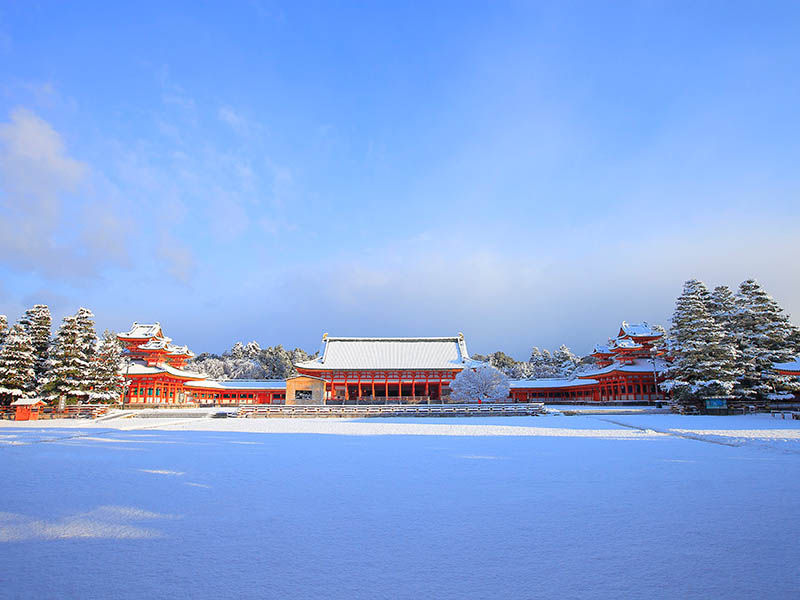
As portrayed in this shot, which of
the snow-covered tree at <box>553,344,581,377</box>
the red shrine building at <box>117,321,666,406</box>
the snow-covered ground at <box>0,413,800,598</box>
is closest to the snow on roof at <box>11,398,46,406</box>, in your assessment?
the red shrine building at <box>117,321,666,406</box>

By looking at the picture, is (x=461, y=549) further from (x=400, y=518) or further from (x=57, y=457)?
(x=57, y=457)

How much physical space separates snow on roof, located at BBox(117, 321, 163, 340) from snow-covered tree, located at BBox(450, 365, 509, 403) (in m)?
30.6

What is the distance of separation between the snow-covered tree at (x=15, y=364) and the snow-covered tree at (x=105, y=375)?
11.3 ft

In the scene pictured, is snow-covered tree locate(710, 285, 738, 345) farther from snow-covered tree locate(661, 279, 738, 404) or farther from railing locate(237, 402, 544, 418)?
railing locate(237, 402, 544, 418)

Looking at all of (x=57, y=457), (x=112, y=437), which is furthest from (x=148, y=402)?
(x=57, y=457)

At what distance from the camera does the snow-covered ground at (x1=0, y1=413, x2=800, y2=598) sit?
409 cm

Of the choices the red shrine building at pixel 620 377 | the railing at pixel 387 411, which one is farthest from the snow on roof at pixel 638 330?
the railing at pixel 387 411

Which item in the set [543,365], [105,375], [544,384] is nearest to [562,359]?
[543,365]

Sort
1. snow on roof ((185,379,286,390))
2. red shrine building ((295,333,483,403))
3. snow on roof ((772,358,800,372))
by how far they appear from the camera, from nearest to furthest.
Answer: snow on roof ((772,358,800,372)), red shrine building ((295,333,483,403)), snow on roof ((185,379,286,390))

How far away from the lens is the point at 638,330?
1694 inches

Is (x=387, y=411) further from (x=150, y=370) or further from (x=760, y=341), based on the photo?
(x=760, y=341)

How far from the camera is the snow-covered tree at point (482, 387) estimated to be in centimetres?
3700

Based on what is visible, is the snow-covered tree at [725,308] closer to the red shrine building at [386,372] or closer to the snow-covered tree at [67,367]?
the red shrine building at [386,372]

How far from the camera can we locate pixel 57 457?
11.6m
